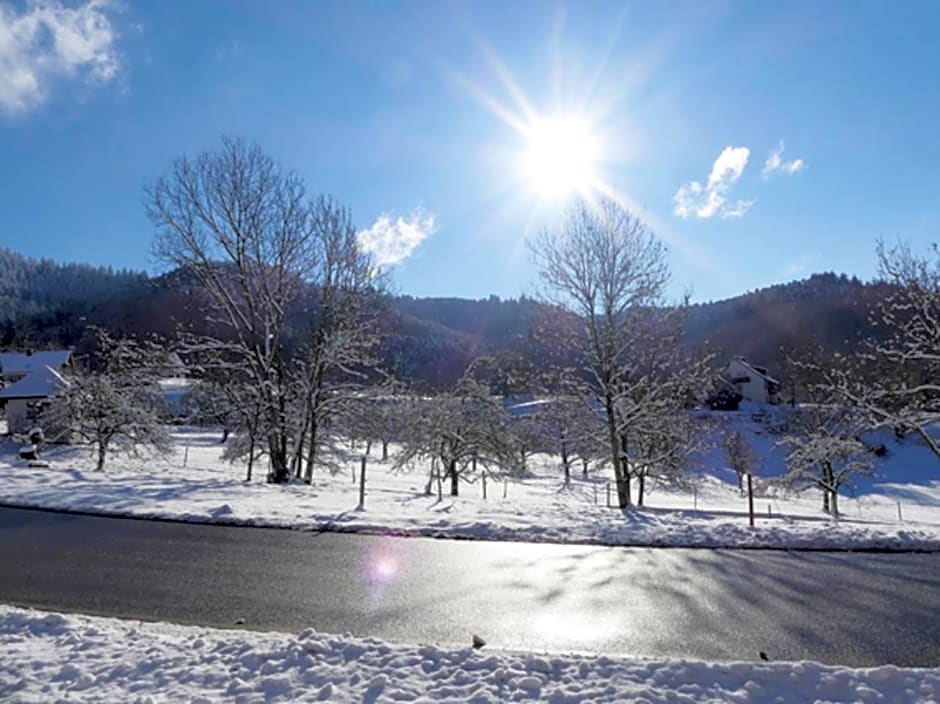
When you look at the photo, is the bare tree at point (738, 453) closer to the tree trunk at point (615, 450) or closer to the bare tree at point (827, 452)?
the bare tree at point (827, 452)

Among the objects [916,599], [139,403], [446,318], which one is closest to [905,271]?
[916,599]

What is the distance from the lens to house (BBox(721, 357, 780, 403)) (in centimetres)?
6094

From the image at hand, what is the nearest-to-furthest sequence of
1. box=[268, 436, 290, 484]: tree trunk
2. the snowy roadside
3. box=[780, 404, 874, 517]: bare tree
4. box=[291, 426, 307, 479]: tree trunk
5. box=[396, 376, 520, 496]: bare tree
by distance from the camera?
the snowy roadside → box=[268, 436, 290, 484]: tree trunk → box=[780, 404, 874, 517]: bare tree → box=[291, 426, 307, 479]: tree trunk → box=[396, 376, 520, 496]: bare tree

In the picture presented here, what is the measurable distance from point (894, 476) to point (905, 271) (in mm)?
32028

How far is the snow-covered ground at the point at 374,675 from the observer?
371 cm

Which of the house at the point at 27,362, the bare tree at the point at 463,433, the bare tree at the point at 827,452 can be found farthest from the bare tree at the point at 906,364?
the house at the point at 27,362

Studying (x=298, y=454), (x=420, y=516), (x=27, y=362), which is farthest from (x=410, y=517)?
(x=27, y=362)

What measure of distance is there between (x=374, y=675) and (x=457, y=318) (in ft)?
314

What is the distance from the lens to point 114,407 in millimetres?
23875

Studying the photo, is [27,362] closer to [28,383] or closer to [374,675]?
[28,383]

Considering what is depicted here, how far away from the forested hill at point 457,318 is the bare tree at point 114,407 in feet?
19.9

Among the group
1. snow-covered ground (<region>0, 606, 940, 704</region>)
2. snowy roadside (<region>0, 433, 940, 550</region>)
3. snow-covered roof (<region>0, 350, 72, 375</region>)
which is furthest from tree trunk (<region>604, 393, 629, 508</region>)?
snow-covered roof (<region>0, 350, 72, 375</region>)

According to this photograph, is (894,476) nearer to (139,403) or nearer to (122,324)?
(139,403)

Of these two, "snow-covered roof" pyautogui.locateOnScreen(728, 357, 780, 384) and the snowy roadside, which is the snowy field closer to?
the snowy roadside
